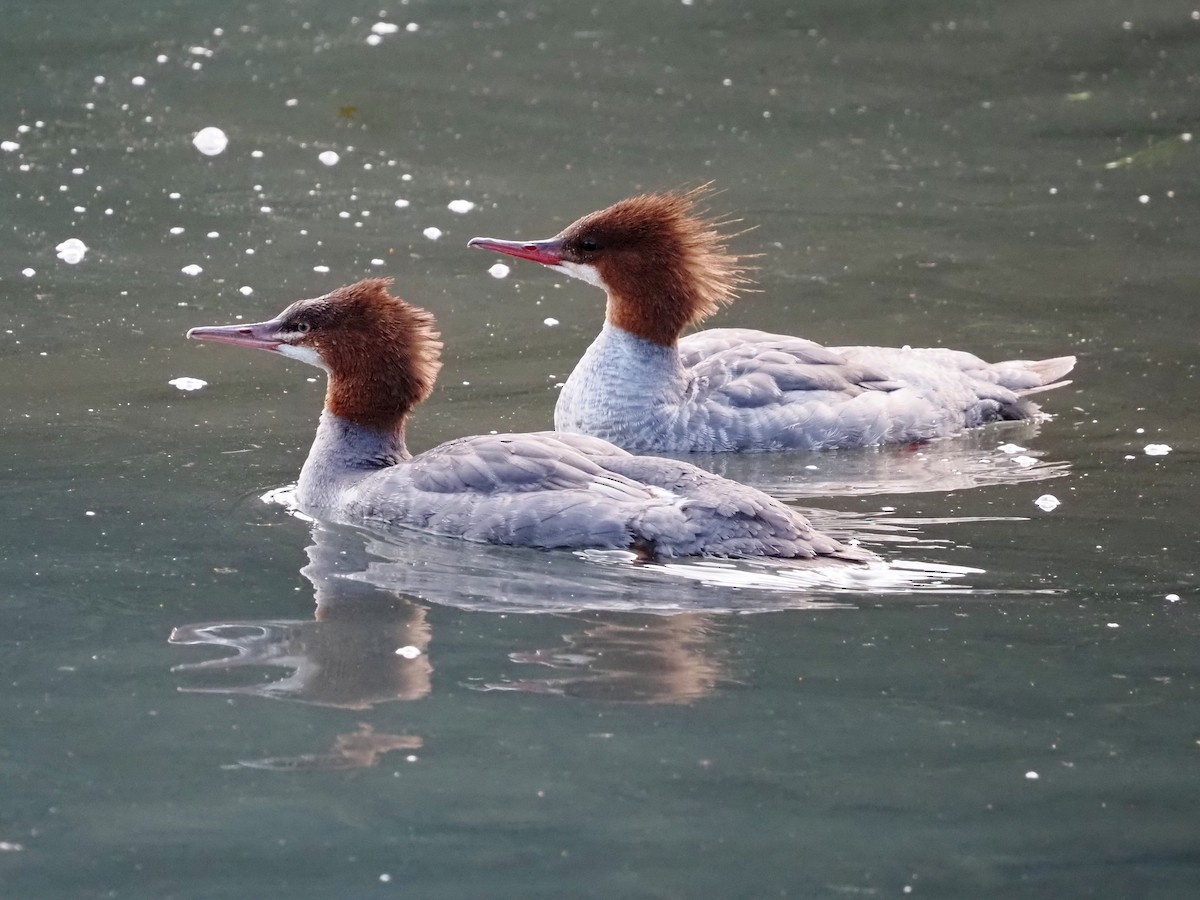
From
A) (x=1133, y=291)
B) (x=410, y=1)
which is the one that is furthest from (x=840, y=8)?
(x=1133, y=291)

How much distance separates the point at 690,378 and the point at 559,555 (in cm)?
240

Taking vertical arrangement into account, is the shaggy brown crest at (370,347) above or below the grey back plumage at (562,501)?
above

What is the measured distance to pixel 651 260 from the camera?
895cm

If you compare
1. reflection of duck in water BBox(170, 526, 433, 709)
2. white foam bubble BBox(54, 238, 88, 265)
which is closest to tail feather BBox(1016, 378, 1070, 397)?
reflection of duck in water BBox(170, 526, 433, 709)

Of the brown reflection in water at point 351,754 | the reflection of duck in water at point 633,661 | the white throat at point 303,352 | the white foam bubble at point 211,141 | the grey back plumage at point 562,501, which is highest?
the white foam bubble at point 211,141

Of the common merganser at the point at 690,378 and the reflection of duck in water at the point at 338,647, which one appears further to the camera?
the common merganser at the point at 690,378

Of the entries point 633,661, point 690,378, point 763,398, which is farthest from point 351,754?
point 690,378

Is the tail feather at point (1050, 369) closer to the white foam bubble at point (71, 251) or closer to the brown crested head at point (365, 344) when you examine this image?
the brown crested head at point (365, 344)

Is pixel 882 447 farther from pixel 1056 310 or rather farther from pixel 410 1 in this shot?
pixel 410 1

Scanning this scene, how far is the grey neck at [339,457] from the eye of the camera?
744 centimetres

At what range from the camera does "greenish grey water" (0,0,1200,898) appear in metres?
4.81

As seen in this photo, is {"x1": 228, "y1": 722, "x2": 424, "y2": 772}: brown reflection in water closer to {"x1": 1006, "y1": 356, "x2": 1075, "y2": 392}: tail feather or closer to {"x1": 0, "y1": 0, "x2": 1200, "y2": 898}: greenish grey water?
{"x1": 0, "y1": 0, "x2": 1200, "y2": 898}: greenish grey water

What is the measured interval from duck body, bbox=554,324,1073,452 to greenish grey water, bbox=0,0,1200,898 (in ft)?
0.63

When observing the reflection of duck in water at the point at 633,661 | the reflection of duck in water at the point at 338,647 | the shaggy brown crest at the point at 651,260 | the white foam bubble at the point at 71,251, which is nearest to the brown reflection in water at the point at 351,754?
the reflection of duck in water at the point at 338,647
